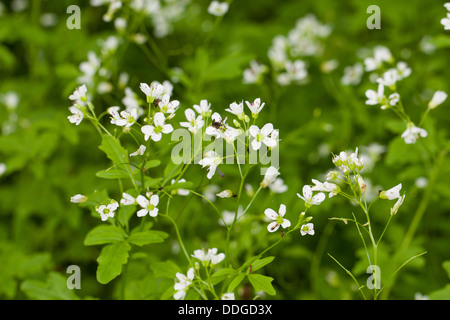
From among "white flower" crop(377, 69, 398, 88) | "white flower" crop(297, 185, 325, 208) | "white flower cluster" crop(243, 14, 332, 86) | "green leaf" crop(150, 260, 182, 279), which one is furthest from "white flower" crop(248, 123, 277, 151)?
"white flower cluster" crop(243, 14, 332, 86)

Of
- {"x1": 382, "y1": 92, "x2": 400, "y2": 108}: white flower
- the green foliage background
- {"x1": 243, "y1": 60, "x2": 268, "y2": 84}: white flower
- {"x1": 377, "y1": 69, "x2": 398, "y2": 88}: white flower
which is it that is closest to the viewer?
{"x1": 382, "y1": 92, "x2": 400, "y2": 108}: white flower

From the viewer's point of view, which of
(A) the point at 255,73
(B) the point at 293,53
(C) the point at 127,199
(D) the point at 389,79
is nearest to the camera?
(C) the point at 127,199

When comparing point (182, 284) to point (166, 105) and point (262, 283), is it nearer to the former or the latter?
point (262, 283)

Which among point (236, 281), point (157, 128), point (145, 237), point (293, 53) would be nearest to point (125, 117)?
point (157, 128)

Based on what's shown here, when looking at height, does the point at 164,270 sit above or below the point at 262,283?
above

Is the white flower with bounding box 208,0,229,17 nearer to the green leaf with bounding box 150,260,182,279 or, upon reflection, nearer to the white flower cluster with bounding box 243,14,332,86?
the white flower cluster with bounding box 243,14,332,86

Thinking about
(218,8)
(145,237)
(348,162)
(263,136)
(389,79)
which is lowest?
(145,237)
